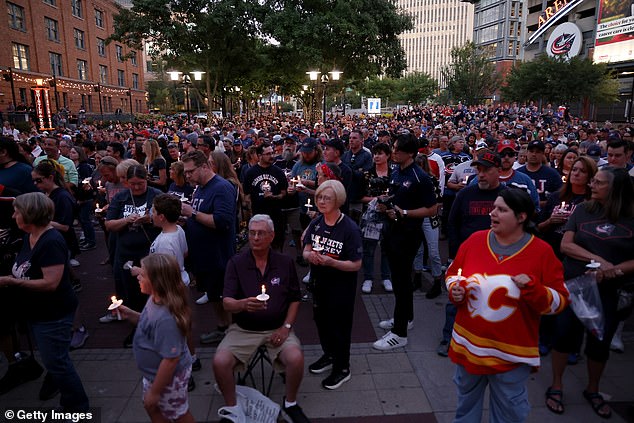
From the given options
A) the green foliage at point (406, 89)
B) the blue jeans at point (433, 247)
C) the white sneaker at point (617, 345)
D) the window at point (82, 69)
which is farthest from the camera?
the green foliage at point (406, 89)

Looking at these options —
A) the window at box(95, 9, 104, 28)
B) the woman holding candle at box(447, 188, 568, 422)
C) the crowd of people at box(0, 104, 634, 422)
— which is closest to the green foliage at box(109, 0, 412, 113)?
the crowd of people at box(0, 104, 634, 422)

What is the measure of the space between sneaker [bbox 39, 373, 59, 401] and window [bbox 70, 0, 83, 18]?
165 feet

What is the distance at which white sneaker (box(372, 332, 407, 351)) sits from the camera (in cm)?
A: 498

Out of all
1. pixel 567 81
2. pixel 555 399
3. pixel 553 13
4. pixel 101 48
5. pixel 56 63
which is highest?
pixel 553 13

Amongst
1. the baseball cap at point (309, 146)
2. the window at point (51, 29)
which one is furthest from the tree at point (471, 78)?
the baseball cap at point (309, 146)

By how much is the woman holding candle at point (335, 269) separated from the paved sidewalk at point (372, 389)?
0.93 ft

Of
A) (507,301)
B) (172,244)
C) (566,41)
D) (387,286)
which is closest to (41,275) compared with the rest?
(172,244)

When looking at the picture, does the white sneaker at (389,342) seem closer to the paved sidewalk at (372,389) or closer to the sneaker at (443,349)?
the paved sidewalk at (372,389)

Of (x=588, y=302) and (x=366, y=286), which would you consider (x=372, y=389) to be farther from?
(x=366, y=286)

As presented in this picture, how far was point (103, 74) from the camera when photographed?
51.1 metres

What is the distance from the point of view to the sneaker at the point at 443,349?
482cm

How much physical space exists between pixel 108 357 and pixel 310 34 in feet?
73.0

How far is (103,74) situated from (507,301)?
57998 mm

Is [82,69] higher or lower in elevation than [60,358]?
higher
